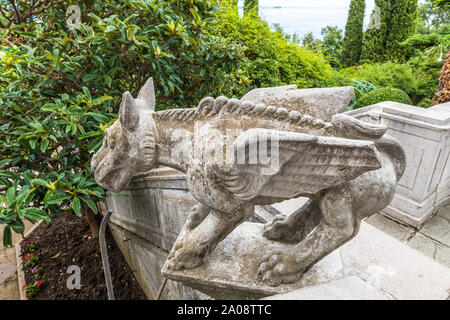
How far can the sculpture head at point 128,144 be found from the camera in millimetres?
1499

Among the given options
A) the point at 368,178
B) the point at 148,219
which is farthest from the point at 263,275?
the point at 148,219

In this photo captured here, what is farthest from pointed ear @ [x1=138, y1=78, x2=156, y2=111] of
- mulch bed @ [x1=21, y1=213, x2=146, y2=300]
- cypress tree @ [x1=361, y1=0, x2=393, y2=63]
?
cypress tree @ [x1=361, y1=0, x2=393, y2=63]

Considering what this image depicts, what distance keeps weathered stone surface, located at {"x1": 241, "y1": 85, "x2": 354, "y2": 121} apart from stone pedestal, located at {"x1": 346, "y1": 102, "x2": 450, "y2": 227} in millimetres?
2346

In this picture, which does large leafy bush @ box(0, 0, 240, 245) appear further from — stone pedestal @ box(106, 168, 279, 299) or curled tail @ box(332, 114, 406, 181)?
curled tail @ box(332, 114, 406, 181)

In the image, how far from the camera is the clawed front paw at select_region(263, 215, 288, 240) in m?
1.88

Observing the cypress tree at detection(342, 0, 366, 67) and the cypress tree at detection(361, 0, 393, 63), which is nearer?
the cypress tree at detection(361, 0, 393, 63)

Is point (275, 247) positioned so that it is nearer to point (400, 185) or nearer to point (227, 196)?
point (227, 196)

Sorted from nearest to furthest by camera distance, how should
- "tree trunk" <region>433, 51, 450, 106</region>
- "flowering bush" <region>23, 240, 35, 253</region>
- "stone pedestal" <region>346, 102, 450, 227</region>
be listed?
"stone pedestal" <region>346, 102, 450, 227</region>
"flowering bush" <region>23, 240, 35, 253</region>
"tree trunk" <region>433, 51, 450, 106</region>

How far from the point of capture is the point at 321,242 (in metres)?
1.54

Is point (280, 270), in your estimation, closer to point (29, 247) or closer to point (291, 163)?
point (291, 163)

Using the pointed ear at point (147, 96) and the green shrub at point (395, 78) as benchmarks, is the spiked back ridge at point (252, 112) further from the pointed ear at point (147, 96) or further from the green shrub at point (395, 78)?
the green shrub at point (395, 78)

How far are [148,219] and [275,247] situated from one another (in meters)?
1.72

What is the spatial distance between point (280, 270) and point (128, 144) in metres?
1.18
